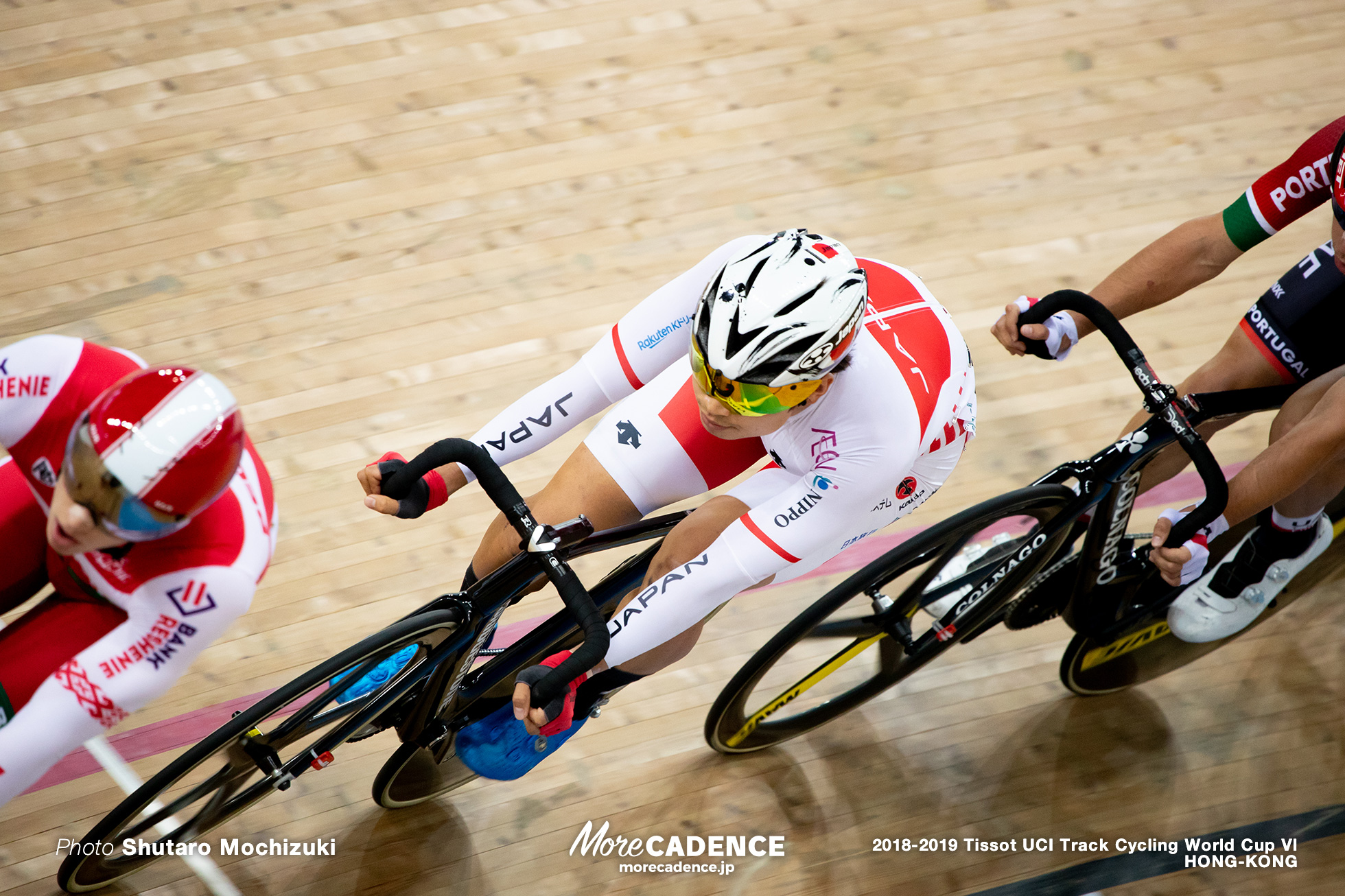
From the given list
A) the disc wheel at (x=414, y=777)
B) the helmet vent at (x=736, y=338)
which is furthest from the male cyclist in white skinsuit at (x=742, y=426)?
the disc wheel at (x=414, y=777)

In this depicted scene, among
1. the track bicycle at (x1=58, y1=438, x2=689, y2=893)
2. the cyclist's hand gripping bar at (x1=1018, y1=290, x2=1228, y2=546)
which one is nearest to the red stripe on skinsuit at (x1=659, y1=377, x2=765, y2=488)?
the track bicycle at (x1=58, y1=438, x2=689, y2=893)

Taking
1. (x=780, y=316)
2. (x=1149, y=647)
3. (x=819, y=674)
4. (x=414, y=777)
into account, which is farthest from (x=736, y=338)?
(x=1149, y=647)

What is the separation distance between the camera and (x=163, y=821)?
2.41 meters

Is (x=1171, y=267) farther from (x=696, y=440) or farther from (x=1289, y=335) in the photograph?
(x=696, y=440)

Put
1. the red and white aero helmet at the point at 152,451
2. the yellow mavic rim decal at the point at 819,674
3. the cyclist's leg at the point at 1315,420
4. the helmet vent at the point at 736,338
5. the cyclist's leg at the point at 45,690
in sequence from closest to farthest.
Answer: the red and white aero helmet at the point at 152,451 → the cyclist's leg at the point at 45,690 → the helmet vent at the point at 736,338 → the cyclist's leg at the point at 1315,420 → the yellow mavic rim decal at the point at 819,674

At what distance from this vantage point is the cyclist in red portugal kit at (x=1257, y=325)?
2.33 meters

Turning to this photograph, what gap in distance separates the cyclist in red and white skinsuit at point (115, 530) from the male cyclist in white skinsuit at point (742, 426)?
319mm

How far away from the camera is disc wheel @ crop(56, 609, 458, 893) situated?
2074mm

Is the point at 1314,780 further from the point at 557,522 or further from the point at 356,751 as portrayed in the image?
the point at 356,751

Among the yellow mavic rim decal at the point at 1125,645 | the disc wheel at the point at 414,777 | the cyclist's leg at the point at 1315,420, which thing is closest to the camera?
the cyclist's leg at the point at 1315,420

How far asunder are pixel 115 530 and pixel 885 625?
5.57ft

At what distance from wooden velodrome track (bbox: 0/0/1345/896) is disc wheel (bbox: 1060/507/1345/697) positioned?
0.10m

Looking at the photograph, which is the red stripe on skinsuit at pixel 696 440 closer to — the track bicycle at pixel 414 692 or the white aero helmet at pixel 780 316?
the track bicycle at pixel 414 692

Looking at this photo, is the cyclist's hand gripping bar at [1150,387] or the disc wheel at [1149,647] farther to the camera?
the disc wheel at [1149,647]
